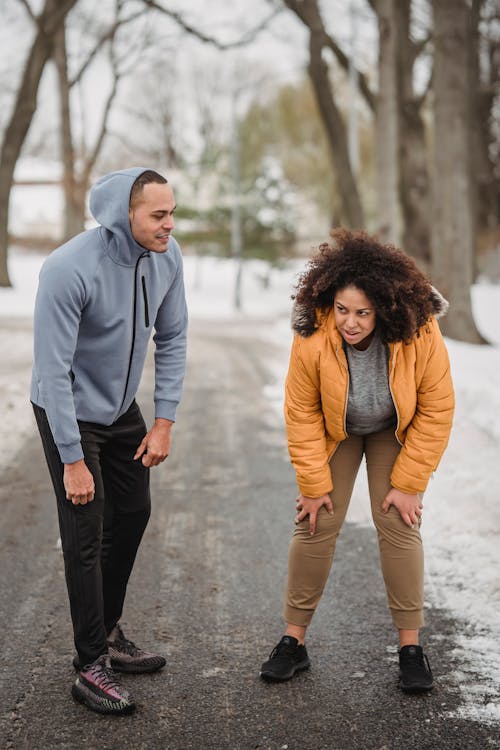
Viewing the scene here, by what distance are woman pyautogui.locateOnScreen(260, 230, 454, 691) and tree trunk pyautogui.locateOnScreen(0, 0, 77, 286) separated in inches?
861

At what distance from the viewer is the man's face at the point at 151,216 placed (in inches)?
138

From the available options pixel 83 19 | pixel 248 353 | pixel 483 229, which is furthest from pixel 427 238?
pixel 483 229

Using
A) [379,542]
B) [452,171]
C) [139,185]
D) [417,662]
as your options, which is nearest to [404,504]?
[379,542]

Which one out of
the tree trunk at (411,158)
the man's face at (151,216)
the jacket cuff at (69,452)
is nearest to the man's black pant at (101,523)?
the jacket cuff at (69,452)

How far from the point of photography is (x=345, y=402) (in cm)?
369

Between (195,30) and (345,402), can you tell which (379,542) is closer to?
(345,402)

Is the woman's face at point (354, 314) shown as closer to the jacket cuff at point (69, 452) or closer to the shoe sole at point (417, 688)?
the jacket cuff at point (69, 452)

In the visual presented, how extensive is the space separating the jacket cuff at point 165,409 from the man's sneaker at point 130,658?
3.10ft

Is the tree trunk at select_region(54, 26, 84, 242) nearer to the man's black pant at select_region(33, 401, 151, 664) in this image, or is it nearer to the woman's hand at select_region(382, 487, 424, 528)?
the man's black pant at select_region(33, 401, 151, 664)

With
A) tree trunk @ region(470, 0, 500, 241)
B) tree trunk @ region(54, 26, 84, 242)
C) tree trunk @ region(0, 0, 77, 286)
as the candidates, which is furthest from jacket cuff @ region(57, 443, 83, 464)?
tree trunk @ region(54, 26, 84, 242)

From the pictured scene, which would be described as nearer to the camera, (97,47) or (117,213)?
(117,213)

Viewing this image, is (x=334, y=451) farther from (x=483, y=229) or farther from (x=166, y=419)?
(x=483, y=229)

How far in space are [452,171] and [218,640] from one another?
1225 centimetres

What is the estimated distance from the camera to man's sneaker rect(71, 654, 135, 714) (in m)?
3.55
